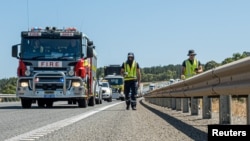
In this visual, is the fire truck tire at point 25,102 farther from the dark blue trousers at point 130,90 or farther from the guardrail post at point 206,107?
the guardrail post at point 206,107

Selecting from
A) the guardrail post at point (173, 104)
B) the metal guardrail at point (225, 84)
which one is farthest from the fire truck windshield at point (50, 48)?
the metal guardrail at point (225, 84)

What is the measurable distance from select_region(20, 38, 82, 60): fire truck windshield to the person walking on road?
2.79 metres

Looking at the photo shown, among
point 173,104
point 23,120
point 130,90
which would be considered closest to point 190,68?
point 173,104

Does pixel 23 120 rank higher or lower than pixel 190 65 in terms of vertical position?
lower

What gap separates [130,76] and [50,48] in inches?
150

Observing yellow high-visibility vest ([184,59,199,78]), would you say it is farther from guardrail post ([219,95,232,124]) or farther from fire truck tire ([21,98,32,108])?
fire truck tire ([21,98,32,108])

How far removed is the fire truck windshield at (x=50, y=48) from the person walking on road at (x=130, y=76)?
9.15 feet

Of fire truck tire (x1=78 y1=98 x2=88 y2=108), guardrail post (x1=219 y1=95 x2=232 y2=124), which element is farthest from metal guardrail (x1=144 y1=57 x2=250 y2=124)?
fire truck tire (x1=78 y1=98 x2=88 y2=108)

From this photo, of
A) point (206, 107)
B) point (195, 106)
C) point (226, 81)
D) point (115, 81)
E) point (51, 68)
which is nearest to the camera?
point (226, 81)

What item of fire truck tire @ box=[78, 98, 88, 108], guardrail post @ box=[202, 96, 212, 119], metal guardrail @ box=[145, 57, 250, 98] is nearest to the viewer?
metal guardrail @ box=[145, 57, 250, 98]

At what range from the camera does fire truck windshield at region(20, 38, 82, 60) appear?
19.1 m

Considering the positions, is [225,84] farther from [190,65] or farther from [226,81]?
[190,65]

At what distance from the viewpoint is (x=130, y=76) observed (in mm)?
17188

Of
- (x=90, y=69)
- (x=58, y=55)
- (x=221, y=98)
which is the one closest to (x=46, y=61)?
(x=58, y=55)
